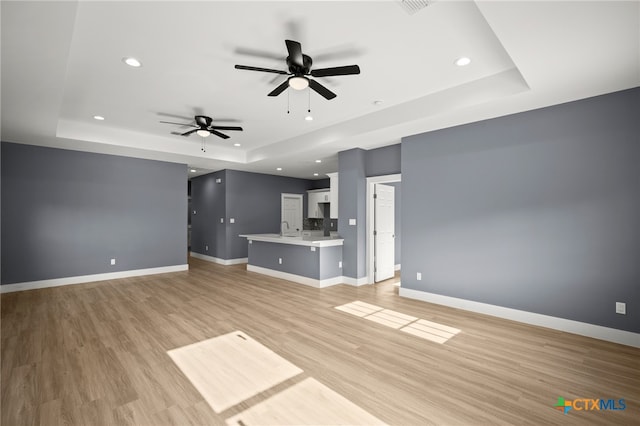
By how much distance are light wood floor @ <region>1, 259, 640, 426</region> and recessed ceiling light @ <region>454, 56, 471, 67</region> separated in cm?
300

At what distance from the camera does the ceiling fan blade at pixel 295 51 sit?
252 centimetres

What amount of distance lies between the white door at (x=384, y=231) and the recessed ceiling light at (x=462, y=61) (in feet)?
10.3

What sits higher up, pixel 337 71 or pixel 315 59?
pixel 315 59

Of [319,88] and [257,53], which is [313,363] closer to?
[319,88]

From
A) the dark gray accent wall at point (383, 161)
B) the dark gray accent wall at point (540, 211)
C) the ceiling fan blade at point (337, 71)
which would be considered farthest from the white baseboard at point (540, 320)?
the ceiling fan blade at point (337, 71)

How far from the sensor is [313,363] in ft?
9.07

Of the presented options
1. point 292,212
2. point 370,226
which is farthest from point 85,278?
point 370,226

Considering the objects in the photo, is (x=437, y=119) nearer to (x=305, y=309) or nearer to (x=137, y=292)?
(x=305, y=309)

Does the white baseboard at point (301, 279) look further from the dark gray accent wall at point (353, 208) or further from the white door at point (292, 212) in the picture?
the white door at point (292, 212)

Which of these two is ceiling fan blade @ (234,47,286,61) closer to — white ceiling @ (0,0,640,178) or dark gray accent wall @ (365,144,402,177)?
white ceiling @ (0,0,640,178)

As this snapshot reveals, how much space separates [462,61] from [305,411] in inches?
140

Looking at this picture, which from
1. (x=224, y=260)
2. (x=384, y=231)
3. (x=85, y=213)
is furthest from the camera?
(x=224, y=260)

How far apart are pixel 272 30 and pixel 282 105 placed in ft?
5.98

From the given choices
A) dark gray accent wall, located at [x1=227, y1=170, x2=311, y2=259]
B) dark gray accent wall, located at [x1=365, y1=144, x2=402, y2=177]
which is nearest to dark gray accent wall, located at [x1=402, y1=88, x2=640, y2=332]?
dark gray accent wall, located at [x1=365, y1=144, x2=402, y2=177]
